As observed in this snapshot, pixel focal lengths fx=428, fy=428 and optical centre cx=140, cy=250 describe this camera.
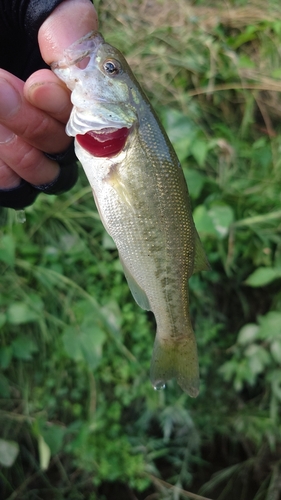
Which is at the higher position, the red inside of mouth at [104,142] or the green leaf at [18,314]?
the red inside of mouth at [104,142]

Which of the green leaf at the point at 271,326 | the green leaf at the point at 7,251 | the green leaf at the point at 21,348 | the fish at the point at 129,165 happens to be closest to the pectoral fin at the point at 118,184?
the fish at the point at 129,165

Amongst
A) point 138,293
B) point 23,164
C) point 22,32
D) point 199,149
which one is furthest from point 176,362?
point 199,149

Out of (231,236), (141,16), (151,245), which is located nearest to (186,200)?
(151,245)

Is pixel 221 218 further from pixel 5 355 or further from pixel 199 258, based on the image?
pixel 5 355

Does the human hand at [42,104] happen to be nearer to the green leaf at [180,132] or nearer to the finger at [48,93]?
the finger at [48,93]

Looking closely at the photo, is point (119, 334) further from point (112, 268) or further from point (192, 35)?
point (192, 35)

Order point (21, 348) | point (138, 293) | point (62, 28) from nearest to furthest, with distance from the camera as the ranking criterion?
point (62, 28)
point (138, 293)
point (21, 348)

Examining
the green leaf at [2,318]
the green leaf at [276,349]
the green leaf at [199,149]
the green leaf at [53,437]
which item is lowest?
the green leaf at [276,349]
